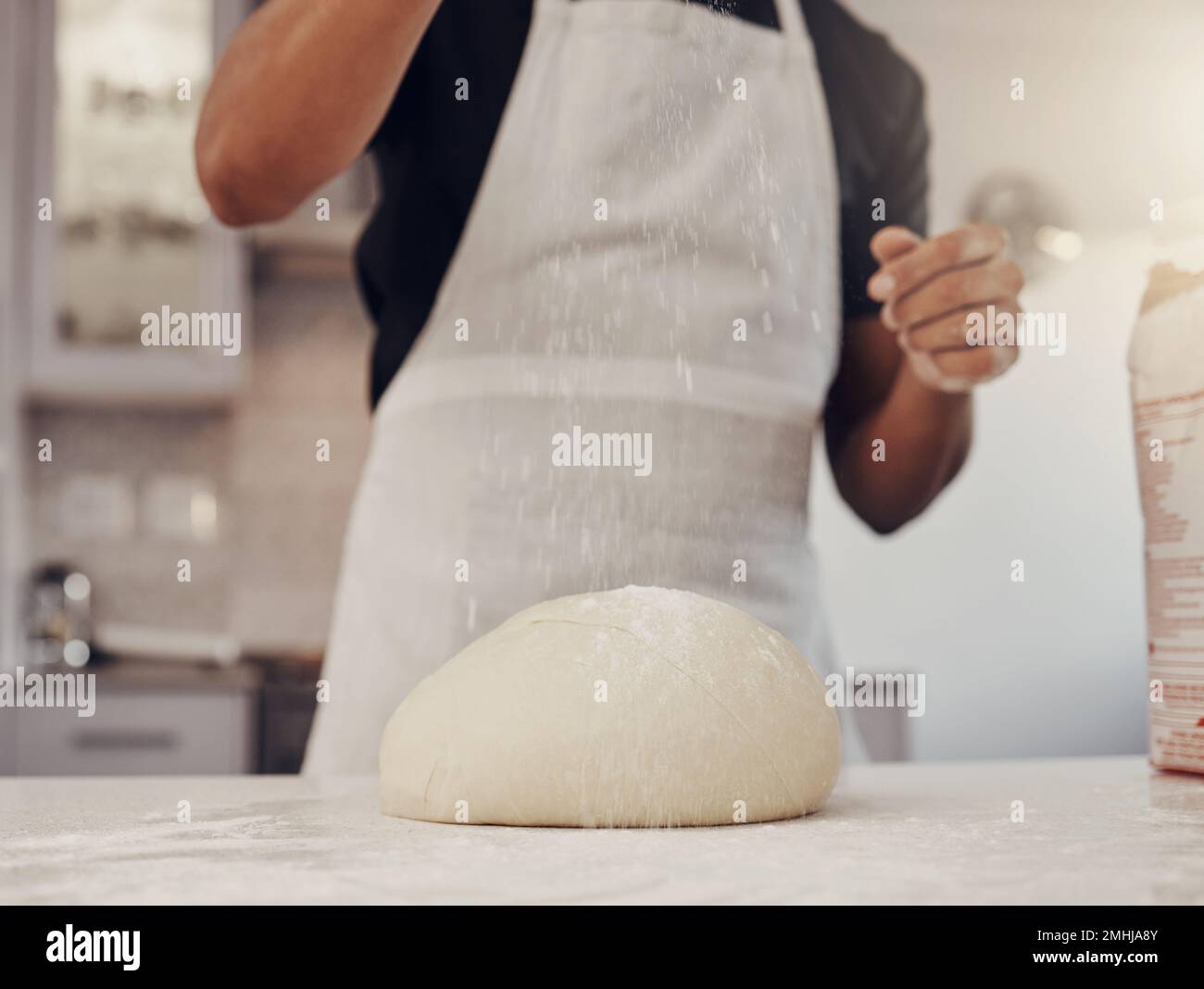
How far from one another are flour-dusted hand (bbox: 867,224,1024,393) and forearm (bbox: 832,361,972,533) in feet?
0.34

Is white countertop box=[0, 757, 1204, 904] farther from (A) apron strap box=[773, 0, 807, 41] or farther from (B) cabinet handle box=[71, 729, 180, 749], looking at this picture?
(B) cabinet handle box=[71, 729, 180, 749]

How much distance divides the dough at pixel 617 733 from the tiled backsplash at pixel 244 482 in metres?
1.63

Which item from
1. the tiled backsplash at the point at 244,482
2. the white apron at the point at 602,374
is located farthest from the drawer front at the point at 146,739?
the white apron at the point at 602,374

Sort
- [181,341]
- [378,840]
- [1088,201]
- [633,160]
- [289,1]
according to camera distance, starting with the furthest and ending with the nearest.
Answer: [1088,201]
[181,341]
[633,160]
[289,1]
[378,840]

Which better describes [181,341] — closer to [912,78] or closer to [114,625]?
[114,625]

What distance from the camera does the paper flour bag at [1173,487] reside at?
25.1 inches

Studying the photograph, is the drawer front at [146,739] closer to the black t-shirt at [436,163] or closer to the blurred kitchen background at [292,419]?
the blurred kitchen background at [292,419]

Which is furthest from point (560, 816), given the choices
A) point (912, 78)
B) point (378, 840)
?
point (912, 78)

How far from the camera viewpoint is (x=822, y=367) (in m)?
0.96

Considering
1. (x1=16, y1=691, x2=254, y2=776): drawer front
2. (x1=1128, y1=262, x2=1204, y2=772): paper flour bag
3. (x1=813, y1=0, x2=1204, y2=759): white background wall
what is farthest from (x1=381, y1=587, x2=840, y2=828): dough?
(x1=813, y1=0, x2=1204, y2=759): white background wall

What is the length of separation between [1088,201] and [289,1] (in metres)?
2.13

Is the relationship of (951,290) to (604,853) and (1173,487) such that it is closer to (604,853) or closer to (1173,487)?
(1173,487)

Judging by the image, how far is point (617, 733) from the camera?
0.53m

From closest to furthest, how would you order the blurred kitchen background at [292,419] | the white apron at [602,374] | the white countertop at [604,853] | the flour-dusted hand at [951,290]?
the white countertop at [604,853], the flour-dusted hand at [951,290], the white apron at [602,374], the blurred kitchen background at [292,419]
